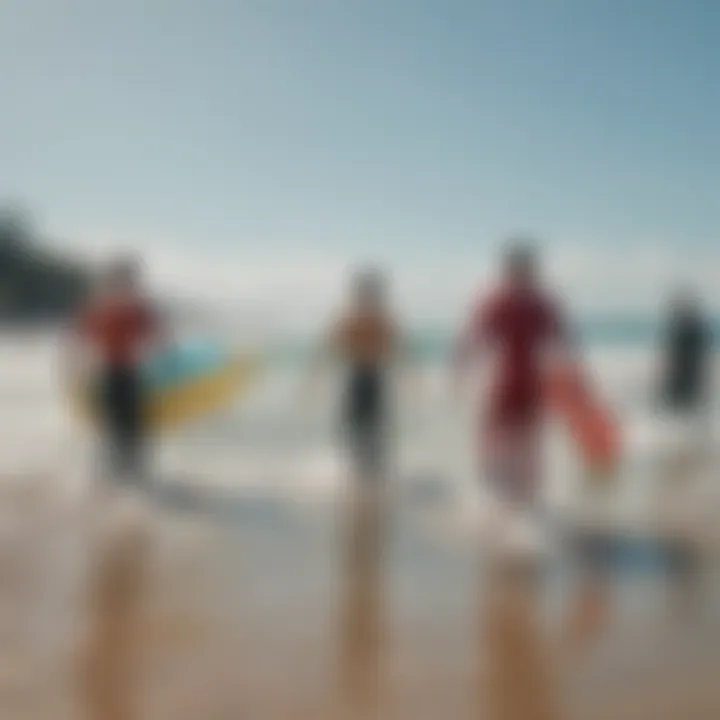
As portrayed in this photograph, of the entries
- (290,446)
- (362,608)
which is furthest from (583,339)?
(290,446)

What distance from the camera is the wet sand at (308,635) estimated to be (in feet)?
7.38

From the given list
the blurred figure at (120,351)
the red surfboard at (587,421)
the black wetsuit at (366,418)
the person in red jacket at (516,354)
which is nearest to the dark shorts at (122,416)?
the blurred figure at (120,351)

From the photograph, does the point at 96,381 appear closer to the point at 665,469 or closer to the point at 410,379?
the point at 410,379

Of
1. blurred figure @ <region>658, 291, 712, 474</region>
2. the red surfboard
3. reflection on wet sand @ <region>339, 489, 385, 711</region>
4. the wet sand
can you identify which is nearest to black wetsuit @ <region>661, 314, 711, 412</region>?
blurred figure @ <region>658, 291, 712, 474</region>

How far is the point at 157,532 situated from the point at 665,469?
3.38 meters

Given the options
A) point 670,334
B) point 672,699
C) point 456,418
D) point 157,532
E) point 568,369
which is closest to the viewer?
point 672,699

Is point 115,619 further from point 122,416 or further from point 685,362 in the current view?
point 685,362

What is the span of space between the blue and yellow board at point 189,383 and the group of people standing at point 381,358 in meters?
0.32

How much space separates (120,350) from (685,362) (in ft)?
18.4

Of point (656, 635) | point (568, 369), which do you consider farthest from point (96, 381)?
point (656, 635)

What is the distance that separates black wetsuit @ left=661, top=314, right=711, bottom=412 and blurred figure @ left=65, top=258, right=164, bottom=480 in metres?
5.34

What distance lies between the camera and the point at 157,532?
12.6 ft

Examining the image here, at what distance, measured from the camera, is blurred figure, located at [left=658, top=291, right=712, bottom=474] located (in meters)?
7.88

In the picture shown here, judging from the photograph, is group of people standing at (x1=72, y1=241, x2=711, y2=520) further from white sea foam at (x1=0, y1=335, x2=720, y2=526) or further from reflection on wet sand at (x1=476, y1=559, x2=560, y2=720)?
reflection on wet sand at (x1=476, y1=559, x2=560, y2=720)
